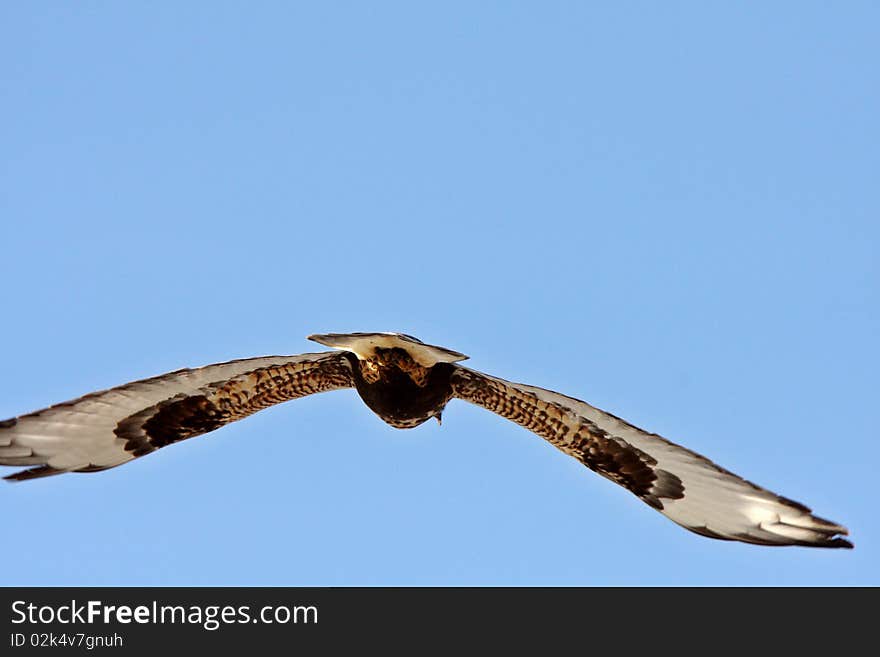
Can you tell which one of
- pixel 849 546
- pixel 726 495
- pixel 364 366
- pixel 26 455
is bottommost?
pixel 849 546

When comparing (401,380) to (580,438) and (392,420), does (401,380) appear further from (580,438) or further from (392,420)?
(580,438)

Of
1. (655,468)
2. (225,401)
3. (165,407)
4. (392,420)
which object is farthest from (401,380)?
(655,468)

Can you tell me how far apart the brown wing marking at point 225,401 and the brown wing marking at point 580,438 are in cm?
163

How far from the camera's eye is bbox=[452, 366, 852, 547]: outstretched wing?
13211mm

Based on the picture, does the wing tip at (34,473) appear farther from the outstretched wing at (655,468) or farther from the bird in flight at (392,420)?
the outstretched wing at (655,468)

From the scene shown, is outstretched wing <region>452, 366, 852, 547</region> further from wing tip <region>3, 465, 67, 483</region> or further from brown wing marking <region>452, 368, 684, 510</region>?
wing tip <region>3, 465, 67, 483</region>

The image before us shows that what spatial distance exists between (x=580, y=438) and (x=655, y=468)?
3.13ft

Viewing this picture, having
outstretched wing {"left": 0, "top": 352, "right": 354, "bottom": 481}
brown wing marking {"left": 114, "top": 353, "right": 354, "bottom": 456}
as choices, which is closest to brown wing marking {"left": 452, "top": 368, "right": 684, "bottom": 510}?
brown wing marking {"left": 114, "top": 353, "right": 354, "bottom": 456}
